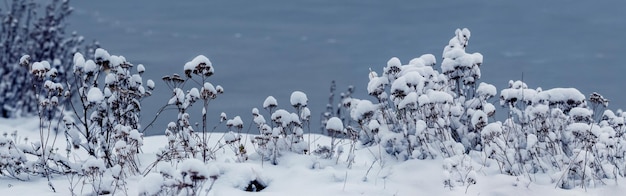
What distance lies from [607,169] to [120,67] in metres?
3.44

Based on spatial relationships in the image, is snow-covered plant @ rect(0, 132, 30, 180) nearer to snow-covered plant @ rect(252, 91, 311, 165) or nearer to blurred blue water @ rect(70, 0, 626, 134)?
snow-covered plant @ rect(252, 91, 311, 165)

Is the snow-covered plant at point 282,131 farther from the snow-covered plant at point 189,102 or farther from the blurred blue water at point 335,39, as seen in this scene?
the blurred blue water at point 335,39

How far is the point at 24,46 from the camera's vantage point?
1277cm

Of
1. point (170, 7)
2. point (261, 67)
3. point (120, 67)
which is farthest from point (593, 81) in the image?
point (170, 7)

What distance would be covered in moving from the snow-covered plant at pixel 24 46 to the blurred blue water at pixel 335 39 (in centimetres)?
199

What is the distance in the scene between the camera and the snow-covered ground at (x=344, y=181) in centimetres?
517

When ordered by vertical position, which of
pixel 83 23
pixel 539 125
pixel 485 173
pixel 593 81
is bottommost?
pixel 485 173

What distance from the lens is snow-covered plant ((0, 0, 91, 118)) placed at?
12523 millimetres

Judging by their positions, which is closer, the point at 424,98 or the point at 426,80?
the point at 424,98

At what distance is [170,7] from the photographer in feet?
98.0

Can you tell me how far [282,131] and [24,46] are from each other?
802 centimetres

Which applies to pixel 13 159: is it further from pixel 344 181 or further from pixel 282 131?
pixel 344 181

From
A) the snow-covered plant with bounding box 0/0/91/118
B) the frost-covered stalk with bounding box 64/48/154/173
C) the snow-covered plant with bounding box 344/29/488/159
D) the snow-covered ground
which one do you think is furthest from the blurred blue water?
the snow-covered ground

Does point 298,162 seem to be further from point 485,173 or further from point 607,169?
point 607,169
